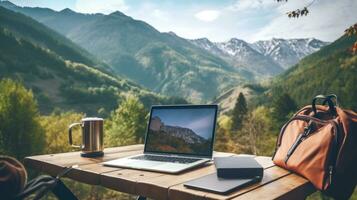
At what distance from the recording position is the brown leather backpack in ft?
5.74

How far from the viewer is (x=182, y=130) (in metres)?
2.62

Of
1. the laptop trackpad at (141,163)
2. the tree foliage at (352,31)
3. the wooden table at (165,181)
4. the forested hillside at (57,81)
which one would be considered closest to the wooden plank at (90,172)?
the wooden table at (165,181)

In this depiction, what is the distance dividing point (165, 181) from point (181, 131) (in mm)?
836

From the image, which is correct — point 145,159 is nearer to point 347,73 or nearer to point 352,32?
point 352,32

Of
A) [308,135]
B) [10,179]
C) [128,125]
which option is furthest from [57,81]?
[10,179]

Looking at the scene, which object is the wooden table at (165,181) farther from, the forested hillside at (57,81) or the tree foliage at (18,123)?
the forested hillside at (57,81)

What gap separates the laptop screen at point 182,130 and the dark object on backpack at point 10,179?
1344mm

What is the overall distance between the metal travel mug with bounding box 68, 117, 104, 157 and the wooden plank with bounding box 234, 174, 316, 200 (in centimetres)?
147

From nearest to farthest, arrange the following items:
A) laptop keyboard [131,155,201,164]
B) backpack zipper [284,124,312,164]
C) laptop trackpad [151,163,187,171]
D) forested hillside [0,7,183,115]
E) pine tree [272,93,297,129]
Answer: backpack zipper [284,124,312,164] → laptop trackpad [151,163,187,171] → laptop keyboard [131,155,201,164] → pine tree [272,93,297,129] → forested hillside [0,7,183,115]

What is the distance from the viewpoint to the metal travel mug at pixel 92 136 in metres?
2.63

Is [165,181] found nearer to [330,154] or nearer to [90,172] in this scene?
[90,172]

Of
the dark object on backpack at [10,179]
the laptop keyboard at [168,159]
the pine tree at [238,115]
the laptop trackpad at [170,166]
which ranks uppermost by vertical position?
the dark object on backpack at [10,179]

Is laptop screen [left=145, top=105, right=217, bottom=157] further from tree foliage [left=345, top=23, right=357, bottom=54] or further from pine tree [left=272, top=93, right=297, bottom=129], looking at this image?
pine tree [left=272, top=93, right=297, bottom=129]

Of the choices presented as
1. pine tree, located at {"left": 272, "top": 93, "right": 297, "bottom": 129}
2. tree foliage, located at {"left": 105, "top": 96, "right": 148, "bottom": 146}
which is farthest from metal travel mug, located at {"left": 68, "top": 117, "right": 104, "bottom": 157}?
pine tree, located at {"left": 272, "top": 93, "right": 297, "bottom": 129}
